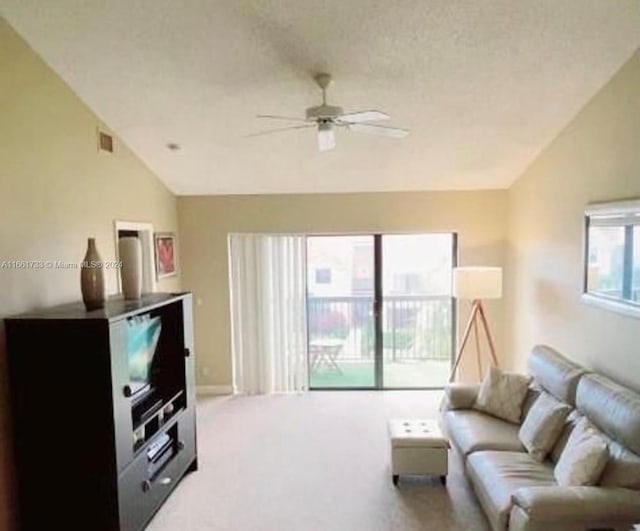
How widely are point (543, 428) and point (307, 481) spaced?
1792 mm

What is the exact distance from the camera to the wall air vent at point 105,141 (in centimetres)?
423

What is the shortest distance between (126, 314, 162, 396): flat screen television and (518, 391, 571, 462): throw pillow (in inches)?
106

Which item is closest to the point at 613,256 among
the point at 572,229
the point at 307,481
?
the point at 572,229

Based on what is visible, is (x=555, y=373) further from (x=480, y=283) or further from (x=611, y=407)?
(x=480, y=283)

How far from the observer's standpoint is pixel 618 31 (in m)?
3.11

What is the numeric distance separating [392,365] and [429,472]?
8.88 feet

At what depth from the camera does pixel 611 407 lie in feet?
9.92

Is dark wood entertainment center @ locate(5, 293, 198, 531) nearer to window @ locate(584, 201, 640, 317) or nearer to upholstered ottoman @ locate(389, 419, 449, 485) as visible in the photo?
upholstered ottoman @ locate(389, 419, 449, 485)

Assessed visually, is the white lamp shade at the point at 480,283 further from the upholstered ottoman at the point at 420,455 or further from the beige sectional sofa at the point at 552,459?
the upholstered ottoman at the point at 420,455

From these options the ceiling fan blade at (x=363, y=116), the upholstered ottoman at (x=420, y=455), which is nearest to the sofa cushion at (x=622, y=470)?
the upholstered ottoman at (x=420, y=455)

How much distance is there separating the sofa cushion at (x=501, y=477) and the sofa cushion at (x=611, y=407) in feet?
1.51

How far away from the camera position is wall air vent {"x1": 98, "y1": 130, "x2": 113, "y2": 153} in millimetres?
4234

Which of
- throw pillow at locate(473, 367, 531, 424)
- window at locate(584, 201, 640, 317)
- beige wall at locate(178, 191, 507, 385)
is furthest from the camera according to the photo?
beige wall at locate(178, 191, 507, 385)

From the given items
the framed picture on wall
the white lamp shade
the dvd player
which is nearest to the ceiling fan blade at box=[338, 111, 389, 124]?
the white lamp shade
